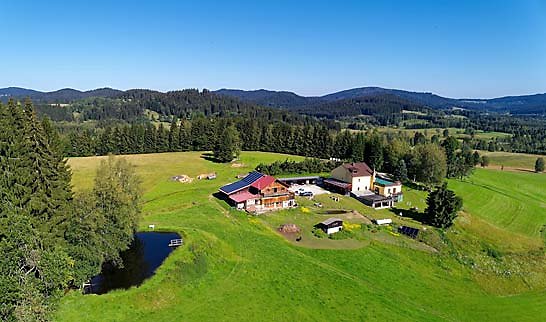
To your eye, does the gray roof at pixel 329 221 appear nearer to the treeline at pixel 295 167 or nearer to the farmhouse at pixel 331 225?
the farmhouse at pixel 331 225

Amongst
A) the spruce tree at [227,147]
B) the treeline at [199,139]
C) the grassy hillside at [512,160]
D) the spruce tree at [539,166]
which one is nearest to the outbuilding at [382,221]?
the spruce tree at [227,147]

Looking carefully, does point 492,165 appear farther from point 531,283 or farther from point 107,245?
point 107,245

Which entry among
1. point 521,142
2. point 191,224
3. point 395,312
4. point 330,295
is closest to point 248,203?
point 191,224

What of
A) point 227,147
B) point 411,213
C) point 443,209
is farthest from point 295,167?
point 443,209

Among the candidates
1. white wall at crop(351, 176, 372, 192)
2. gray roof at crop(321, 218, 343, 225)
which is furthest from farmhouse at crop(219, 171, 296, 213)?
white wall at crop(351, 176, 372, 192)

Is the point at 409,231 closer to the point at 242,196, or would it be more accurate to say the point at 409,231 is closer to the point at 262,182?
the point at 262,182

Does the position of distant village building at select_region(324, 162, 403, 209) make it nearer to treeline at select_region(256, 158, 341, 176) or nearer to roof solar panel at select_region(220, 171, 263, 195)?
treeline at select_region(256, 158, 341, 176)
